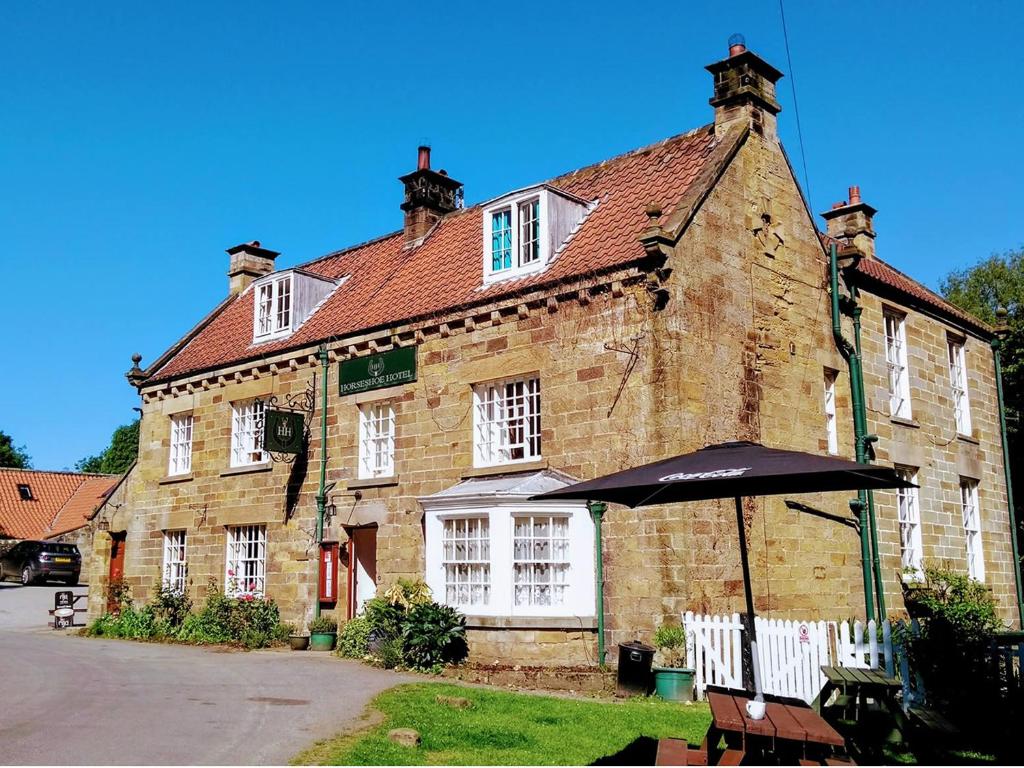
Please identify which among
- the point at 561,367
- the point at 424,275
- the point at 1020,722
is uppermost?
the point at 424,275

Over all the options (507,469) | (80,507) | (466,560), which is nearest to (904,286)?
(507,469)

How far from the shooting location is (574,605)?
49.9 ft

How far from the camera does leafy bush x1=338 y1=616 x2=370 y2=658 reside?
55.7 feet

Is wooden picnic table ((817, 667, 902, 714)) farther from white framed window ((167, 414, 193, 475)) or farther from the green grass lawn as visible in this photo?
white framed window ((167, 414, 193, 475))

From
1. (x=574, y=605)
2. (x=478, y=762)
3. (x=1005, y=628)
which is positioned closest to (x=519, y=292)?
(x=574, y=605)

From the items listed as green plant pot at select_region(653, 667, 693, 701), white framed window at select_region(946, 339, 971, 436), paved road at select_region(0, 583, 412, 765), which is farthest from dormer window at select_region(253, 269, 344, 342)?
white framed window at select_region(946, 339, 971, 436)

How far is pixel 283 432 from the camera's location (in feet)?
64.5

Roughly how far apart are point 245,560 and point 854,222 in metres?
15.6

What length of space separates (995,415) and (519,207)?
42.7ft

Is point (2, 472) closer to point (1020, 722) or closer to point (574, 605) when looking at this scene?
point (574, 605)

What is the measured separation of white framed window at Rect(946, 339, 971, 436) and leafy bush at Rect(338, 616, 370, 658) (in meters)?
13.7

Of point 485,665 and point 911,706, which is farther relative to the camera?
point 485,665

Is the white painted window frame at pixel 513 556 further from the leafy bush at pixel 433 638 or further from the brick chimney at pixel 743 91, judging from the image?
the brick chimney at pixel 743 91

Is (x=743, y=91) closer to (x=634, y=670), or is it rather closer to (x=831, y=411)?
(x=831, y=411)
